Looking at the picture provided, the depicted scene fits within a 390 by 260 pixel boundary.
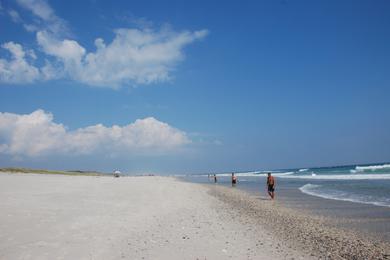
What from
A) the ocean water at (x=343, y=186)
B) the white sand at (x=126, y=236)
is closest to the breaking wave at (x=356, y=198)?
the ocean water at (x=343, y=186)

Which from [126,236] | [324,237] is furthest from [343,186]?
[126,236]

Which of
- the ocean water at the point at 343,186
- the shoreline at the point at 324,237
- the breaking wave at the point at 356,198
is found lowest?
the shoreline at the point at 324,237

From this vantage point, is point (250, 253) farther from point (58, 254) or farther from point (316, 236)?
point (58, 254)

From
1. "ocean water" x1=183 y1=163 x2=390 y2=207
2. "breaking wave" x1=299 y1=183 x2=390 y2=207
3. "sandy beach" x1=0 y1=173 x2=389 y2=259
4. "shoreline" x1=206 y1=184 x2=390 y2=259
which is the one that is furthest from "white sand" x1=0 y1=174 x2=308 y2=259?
"ocean water" x1=183 y1=163 x2=390 y2=207

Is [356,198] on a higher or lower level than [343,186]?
lower

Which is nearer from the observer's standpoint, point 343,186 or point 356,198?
point 356,198

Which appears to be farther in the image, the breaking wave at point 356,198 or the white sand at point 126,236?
the breaking wave at point 356,198

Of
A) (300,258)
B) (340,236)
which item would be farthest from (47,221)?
(340,236)

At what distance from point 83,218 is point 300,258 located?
7.79m

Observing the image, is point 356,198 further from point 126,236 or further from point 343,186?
point 126,236

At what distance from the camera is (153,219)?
13852 millimetres

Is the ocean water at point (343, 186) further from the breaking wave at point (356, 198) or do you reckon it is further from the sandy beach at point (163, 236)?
the sandy beach at point (163, 236)

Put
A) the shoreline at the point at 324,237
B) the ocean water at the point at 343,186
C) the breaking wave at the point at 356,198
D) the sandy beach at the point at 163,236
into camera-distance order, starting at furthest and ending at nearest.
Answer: the ocean water at the point at 343,186
the breaking wave at the point at 356,198
the shoreline at the point at 324,237
the sandy beach at the point at 163,236

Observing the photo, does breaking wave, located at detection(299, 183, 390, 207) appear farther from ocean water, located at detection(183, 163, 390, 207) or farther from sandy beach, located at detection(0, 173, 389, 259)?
sandy beach, located at detection(0, 173, 389, 259)
